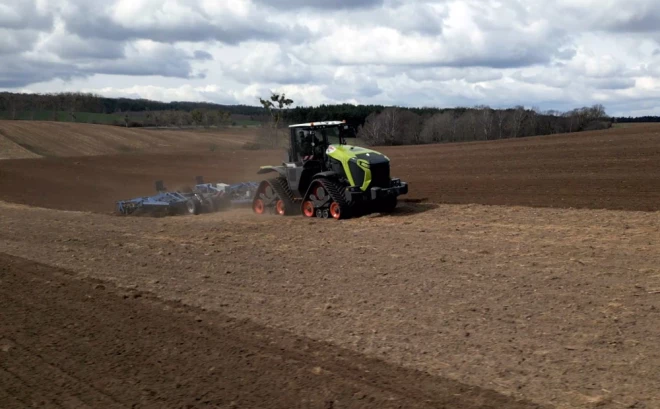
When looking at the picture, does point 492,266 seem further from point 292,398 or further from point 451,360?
point 292,398

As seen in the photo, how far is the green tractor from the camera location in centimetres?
1620

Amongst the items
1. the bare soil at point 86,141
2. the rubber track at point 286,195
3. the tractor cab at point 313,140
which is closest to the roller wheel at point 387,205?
the tractor cab at point 313,140

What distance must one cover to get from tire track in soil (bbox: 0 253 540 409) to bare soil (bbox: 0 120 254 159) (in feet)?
143

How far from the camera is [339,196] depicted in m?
16.2

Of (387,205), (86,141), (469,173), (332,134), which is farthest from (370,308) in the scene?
(86,141)

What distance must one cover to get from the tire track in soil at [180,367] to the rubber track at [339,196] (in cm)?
800

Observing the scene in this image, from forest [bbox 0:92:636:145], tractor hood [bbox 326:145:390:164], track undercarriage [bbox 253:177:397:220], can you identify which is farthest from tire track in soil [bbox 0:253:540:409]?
forest [bbox 0:92:636:145]

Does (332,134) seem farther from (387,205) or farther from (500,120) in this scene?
(500,120)

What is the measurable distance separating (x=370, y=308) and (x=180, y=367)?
265cm

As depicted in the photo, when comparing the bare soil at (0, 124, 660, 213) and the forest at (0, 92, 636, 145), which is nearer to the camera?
the bare soil at (0, 124, 660, 213)

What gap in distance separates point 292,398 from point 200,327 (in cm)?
229

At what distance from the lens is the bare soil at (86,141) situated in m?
52.8

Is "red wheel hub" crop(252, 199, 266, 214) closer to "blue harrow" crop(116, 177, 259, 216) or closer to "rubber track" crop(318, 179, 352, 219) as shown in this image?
"blue harrow" crop(116, 177, 259, 216)

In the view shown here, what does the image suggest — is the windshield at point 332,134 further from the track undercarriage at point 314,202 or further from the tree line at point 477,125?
the tree line at point 477,125
